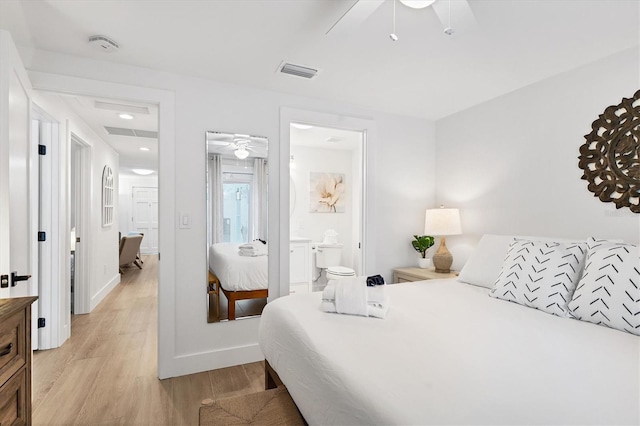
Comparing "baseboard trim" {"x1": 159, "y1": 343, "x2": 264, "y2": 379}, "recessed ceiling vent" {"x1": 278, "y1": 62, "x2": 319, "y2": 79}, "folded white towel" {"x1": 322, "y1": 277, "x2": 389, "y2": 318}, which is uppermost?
"recessed ceiling vent" {"x1": 278, "y1": 62, "x2": 319, "y2": 79}

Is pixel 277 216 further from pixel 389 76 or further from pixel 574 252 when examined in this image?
pixel 574 252

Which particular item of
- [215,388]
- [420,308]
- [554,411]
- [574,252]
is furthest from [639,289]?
[215,388]

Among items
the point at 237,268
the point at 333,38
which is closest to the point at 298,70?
the point at 333,38

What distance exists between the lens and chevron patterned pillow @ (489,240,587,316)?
5.85 feet

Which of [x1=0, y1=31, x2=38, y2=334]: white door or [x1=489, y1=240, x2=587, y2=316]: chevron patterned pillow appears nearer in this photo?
[x1=0, y1=31, x2=38, y2=334]: white door

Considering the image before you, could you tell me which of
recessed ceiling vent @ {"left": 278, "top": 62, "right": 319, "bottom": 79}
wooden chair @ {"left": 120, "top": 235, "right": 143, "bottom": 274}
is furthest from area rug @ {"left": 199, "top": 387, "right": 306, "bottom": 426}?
wooden chair @ {"left": 120, "top": 235, "right": 143, "bottom": 274}

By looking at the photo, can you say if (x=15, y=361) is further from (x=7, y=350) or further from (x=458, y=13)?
(x=458, y=13)

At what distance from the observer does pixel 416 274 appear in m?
3.12

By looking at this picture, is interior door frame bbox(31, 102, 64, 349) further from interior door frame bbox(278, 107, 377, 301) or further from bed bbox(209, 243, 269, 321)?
interior door frame bbox(278, 107, 377, 301)

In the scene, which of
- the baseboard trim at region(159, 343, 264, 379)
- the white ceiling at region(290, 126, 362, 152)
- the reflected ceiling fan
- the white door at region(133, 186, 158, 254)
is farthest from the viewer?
the white door at region(133, 186, 158, 254)

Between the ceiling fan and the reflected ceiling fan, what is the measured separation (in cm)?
142

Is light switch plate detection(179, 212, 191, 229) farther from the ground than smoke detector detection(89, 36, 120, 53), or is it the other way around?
smoke detector detection(89, 36, 120, 53)

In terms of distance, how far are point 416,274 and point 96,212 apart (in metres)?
4.12

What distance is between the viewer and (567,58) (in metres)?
2.24
